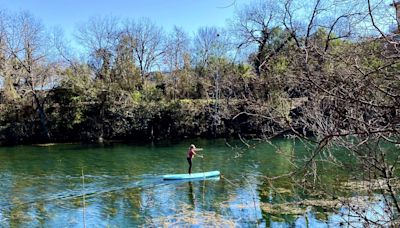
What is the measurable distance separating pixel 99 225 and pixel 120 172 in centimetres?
625

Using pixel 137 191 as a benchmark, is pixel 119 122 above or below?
above

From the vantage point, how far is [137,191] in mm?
11898

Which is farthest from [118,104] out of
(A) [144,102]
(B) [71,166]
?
(B) [71,166]

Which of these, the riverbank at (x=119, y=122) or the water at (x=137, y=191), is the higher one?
the riverbank at (x=119, y=122)

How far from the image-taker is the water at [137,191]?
8.91 m

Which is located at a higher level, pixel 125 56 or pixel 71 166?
pixel 125 56

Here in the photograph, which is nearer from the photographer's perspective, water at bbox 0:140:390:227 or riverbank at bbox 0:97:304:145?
water at bbox 0:140:390:227

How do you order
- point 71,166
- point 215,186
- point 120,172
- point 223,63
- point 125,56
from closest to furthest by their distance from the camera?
1. point 215,186
2. point 120,172
3. point 71,166
4. point 223,63
5. point 125,56

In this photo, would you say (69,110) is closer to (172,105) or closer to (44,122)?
(44,122)

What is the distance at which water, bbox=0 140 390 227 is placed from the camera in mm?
8906

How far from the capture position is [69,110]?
26328mm

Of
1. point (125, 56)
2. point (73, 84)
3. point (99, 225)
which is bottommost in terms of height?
point (99, 225)

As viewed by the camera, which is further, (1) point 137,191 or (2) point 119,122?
(2) point 119,122

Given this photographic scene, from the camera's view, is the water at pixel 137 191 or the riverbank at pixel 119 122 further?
the riverbank at pixel 119 122
